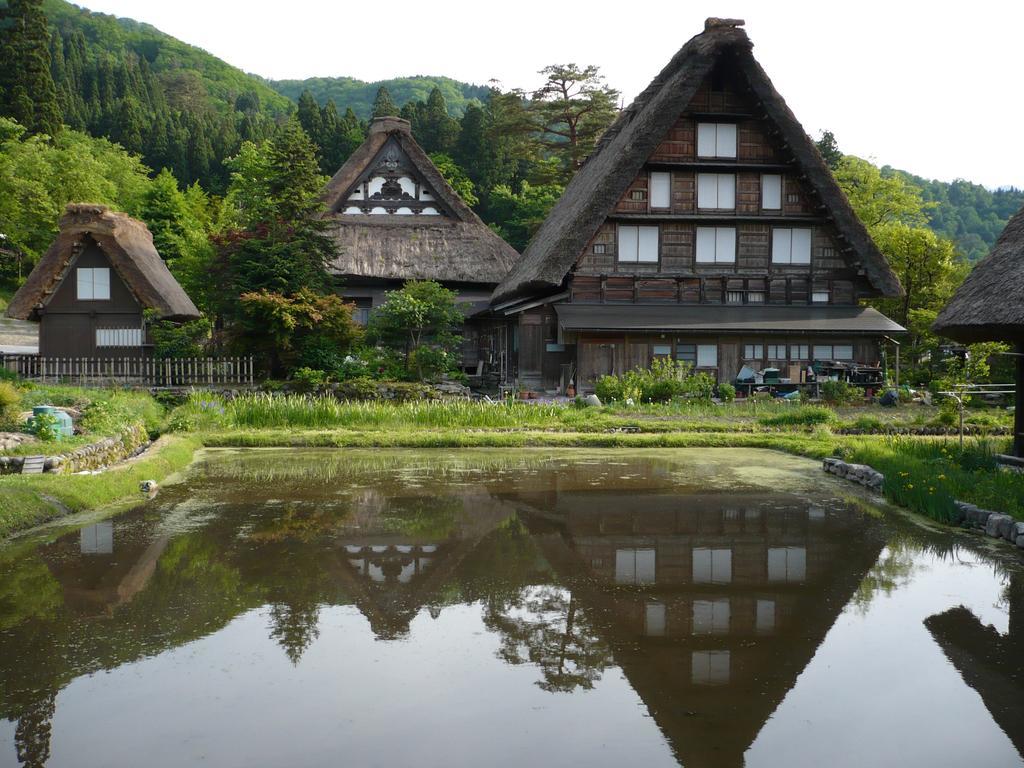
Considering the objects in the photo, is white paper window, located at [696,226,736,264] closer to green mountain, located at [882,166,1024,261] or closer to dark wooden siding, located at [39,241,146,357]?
dark wooden siding, located at [39,241,146,357]

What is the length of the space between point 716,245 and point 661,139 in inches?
136

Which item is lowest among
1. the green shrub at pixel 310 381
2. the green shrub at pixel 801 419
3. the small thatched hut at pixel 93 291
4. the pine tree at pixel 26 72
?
the green shrub at pixel 801 419

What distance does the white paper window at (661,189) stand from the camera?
2370cm

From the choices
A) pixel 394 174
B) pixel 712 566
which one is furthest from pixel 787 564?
pixel 394 174

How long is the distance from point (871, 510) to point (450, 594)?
5557 mm

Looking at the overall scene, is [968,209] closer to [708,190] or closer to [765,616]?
[708,190]

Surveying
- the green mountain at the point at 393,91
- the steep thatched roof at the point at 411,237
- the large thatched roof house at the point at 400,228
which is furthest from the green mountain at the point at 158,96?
the steep thatched roof at the point at 411,237

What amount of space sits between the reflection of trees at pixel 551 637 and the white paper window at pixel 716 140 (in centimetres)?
1995

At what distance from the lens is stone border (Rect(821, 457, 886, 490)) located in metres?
10.8

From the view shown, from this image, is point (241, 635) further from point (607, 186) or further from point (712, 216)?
point (712, 216)

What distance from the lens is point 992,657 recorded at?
16.5ft

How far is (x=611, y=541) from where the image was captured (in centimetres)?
777

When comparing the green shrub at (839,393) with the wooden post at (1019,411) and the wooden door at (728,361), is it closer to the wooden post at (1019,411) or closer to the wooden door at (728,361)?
the wooden door at (728,361)

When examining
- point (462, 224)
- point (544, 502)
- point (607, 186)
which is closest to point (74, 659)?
point (544, 502)
